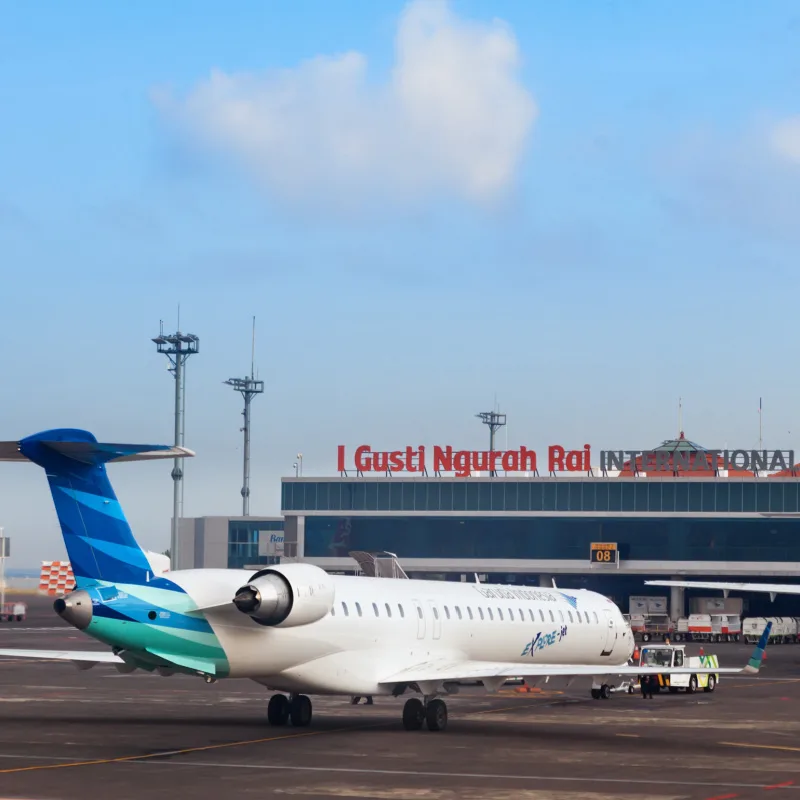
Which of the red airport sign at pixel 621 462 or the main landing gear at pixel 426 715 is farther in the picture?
the red airport sign at pixel 621 462

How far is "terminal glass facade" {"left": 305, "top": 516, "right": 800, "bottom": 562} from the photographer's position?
106369 mm

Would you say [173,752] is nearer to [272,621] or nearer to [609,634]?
[272,621]

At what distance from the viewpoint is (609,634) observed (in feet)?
138

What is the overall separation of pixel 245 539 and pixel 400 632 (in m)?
96.3

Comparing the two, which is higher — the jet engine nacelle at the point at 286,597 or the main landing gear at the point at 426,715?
the jet engine nacelle at the point at 286,597

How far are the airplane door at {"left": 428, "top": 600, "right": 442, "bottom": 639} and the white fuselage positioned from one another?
25mm

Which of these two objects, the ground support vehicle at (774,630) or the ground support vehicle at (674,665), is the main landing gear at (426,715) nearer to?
the ground support vehicle at (674,665)

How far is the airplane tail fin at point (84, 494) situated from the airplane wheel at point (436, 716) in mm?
7776

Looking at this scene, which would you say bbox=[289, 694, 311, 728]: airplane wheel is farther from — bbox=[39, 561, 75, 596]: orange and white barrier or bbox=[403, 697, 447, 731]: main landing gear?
bbox=[39, 561, 75, 596]: orange and white barrier

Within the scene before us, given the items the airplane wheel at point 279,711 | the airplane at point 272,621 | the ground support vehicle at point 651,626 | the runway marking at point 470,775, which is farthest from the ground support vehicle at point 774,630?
the runway marking at point 470,775

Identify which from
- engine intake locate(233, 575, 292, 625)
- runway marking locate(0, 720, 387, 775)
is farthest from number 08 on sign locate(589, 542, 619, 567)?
engine intake locate(233, 575, 292, 625)

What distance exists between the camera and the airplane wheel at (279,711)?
3317 centimetres

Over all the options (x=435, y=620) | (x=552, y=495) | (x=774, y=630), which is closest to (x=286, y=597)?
(x=435, y=620)

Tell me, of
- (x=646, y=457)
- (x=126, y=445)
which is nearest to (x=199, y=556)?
(x=646, y=457)
